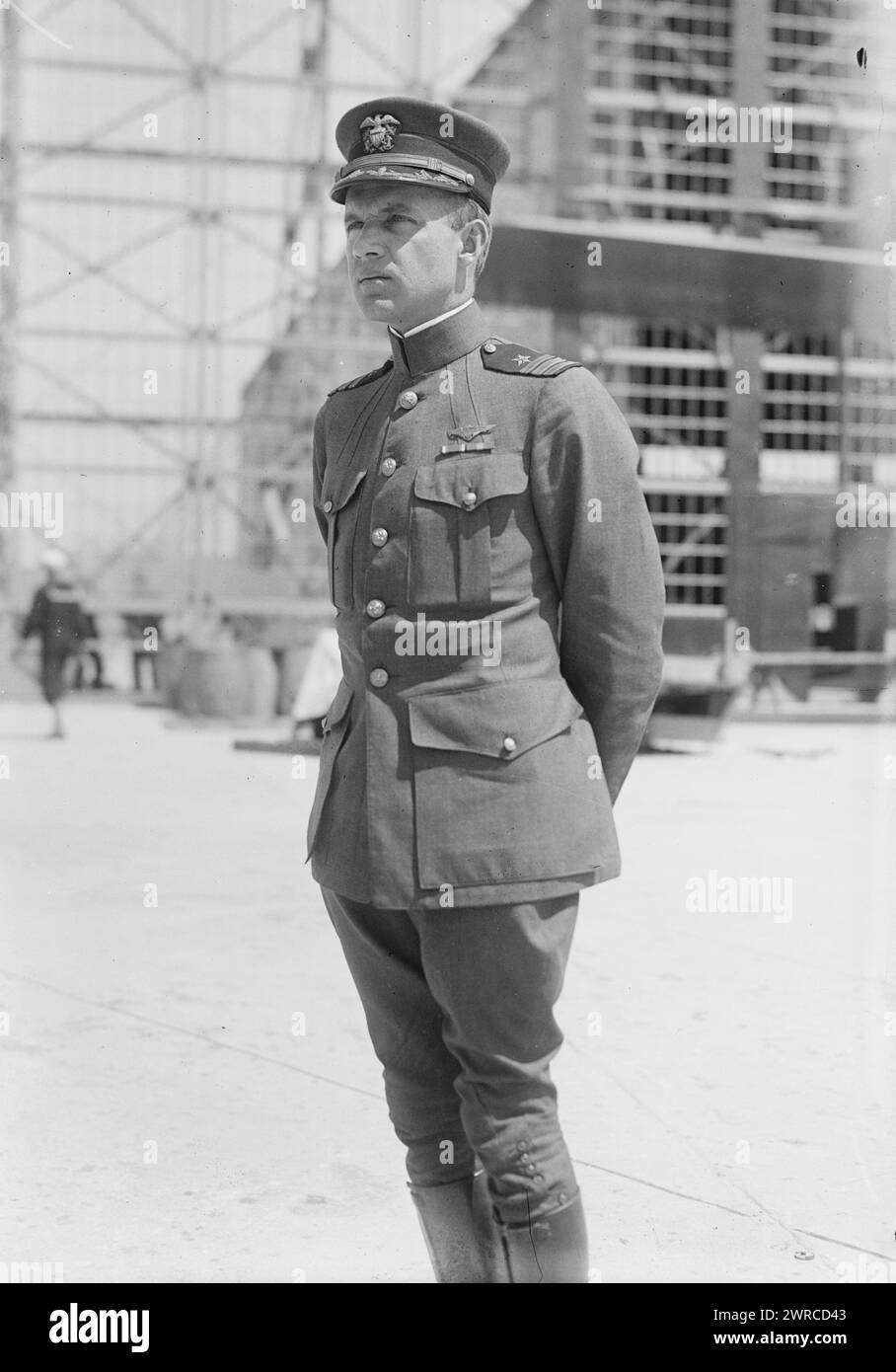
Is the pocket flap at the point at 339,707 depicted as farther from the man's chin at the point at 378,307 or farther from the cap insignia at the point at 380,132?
the cap insignia at the point at 380,132

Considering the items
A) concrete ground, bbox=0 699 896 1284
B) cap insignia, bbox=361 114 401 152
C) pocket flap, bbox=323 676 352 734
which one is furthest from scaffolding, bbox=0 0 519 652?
pocket flap, bbox=323 676 352 734

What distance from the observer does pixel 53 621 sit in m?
10.5

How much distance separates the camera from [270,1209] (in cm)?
270

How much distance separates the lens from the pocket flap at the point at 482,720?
2.00 metres

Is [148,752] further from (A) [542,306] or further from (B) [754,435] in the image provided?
(B) [754,435]

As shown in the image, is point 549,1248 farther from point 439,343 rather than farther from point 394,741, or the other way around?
point 439,343

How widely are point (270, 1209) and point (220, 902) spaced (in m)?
2.55

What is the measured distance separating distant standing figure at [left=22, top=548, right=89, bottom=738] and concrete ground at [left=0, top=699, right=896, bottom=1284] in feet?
12.4

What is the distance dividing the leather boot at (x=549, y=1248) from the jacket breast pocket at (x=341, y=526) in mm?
904

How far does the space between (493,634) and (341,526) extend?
1.04ft

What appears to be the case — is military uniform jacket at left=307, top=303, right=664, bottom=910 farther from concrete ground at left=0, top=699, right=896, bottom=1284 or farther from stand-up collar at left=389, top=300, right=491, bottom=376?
concrete ground at left=0, top=699, right=896, bottom=1284

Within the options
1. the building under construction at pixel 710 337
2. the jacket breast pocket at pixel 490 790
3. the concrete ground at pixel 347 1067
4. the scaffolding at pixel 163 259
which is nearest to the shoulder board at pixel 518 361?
the jacket breast pocket at pixel 490 790

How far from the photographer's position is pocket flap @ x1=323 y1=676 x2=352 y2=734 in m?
2.15
